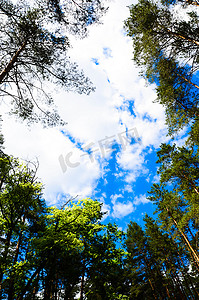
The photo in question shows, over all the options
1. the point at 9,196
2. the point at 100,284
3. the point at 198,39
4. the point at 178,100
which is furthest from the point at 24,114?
the point at 100,284

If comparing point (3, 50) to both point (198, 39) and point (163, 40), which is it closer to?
point (163, 40)

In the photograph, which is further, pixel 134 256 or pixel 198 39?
pixel 134 256

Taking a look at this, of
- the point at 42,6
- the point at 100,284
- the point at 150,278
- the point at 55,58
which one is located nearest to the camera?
the point at 42,6

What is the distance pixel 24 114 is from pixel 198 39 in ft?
30.5

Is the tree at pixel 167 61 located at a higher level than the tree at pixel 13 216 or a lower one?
higher

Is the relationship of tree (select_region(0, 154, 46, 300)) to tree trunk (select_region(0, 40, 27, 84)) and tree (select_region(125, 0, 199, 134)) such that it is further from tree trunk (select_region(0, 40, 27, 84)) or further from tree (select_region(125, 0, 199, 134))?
tree (select_region(125, 0, 199, 134))

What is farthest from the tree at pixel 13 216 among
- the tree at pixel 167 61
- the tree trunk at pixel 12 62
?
the tree at pixel 167 61

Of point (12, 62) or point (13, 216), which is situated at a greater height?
point (12, 62)

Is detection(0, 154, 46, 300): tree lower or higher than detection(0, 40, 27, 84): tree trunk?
lower

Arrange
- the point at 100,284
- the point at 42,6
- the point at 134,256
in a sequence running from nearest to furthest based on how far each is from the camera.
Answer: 1. the point at 42,6
2. the point at 100,284
3. the point at 134,256

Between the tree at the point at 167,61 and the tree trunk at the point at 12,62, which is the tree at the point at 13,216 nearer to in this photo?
the tree trunk at the point at 12,62

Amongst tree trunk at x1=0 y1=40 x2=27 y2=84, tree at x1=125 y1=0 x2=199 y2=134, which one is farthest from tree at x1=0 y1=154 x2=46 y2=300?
tree at x1=125 y1=0 x2=199 y2=134

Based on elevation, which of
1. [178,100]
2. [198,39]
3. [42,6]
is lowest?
[178,100]

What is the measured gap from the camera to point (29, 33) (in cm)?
604
